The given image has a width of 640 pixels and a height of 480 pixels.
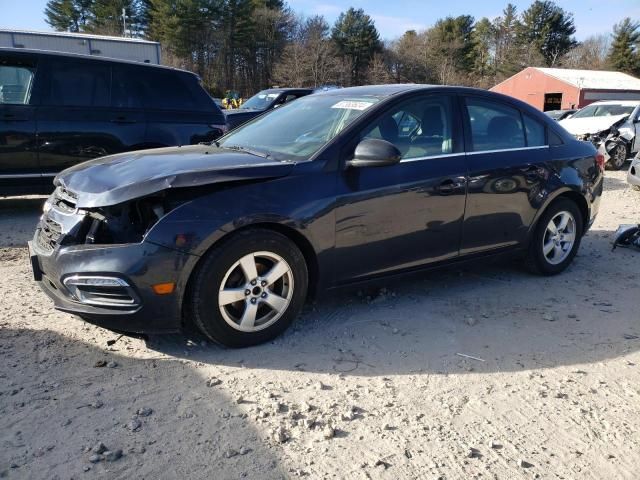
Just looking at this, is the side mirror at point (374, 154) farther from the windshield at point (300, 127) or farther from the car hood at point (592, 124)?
the car hood at point (592, 124)

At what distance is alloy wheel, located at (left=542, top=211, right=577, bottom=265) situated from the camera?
194 inches

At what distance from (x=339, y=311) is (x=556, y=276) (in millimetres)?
2300

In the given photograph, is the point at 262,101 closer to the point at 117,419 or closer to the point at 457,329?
the point at 457,329

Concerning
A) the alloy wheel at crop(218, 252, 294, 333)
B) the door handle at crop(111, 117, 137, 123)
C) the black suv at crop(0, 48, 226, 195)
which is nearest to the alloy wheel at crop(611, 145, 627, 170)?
the black suv at crop(0, 48, 226, 195)

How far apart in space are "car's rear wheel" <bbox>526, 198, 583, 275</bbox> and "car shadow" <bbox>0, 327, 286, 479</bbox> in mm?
3222

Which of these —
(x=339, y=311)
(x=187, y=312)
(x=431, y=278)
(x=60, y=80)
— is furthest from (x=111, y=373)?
(x=60, y=80)

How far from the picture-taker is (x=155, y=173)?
327cm

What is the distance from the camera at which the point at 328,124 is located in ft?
13.0

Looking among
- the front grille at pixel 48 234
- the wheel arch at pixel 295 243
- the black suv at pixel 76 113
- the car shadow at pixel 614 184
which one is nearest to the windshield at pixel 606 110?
the car shadow at pixel 614 184

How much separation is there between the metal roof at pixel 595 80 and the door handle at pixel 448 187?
4255 cm

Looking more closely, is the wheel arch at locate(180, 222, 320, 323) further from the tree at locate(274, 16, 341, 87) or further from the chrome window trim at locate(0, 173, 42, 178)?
the tree at locate(274, 16, 341, 87)

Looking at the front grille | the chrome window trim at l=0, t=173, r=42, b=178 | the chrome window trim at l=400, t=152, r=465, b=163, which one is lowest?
the front grille

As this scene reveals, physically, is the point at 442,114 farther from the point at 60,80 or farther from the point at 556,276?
the point at 60,80

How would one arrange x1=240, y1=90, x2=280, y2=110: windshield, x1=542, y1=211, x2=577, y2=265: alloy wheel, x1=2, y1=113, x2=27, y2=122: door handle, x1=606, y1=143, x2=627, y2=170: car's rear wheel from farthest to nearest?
1. x1=240, y1=90, x2=280, y2=110: windshield
2. x1=606, y1=143, x2=627, y2=170: car's rear wheel
3. x1=2, y1=113, x2=27, y2=122: door handle
4. x1=542, y1=211, x2=577, y2=265: alloy wheel
